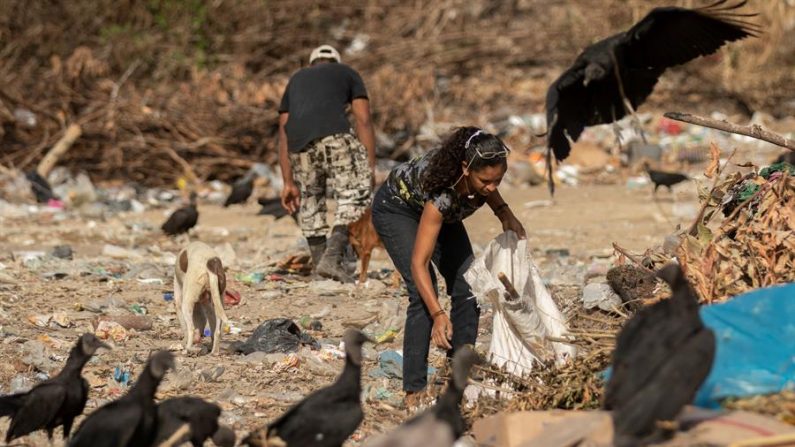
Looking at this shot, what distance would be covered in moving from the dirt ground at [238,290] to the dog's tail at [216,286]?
0.24m

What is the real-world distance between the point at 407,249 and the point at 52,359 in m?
2.12

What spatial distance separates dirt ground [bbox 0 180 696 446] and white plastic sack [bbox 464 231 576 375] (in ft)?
1.82

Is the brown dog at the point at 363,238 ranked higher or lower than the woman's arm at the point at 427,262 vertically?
lower

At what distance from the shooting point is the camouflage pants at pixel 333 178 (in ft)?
28.1

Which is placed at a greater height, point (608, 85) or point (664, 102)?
point (608, 85)

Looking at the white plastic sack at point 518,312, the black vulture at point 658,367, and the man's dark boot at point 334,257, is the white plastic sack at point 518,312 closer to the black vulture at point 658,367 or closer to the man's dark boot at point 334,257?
the black vulture at point 658,367

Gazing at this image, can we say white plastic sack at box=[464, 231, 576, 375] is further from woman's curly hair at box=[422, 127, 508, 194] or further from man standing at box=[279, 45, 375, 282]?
man standing at box=[279, 45, 375, 282]

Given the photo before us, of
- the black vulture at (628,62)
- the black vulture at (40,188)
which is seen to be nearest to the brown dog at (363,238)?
the black vulture at (628,62)

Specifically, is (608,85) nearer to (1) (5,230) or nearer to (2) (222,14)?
(1) (5,230)

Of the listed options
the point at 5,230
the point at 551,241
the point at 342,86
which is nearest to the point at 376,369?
the point at 342,86

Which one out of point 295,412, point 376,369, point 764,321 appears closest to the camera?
point 295,412

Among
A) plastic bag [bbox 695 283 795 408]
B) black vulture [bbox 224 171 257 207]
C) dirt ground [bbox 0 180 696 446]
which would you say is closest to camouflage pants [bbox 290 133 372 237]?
dirt ground [bbox 0 180 696 446]

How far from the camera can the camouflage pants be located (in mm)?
8562

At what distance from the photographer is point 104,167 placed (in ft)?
48.1
